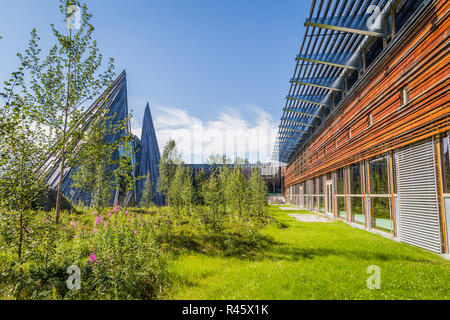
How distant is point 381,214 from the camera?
28.3ft

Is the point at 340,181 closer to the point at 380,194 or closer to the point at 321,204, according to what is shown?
the point at 380,194

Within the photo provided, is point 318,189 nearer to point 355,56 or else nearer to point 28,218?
point 355,56

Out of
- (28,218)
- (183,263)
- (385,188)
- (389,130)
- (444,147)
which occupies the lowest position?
(183,263)

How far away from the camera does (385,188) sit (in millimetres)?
8250

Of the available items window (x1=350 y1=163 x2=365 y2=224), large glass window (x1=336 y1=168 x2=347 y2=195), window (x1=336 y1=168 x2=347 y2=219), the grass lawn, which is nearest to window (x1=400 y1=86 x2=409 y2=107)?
window (x1=350 y1=163 x2=365 y2=224)

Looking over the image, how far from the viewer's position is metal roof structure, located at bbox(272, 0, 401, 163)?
26.5 feet

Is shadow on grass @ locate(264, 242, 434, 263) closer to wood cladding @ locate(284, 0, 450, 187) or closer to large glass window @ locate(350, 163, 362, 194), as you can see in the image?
wood cladding @ locate(284, 0, 450, 187)

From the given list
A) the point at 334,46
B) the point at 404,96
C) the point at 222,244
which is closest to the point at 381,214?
the point at 404,96

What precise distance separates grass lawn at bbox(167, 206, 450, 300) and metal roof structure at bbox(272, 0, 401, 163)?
737cm

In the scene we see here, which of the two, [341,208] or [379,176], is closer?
[379,176]

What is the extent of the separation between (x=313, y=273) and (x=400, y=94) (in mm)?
6678
